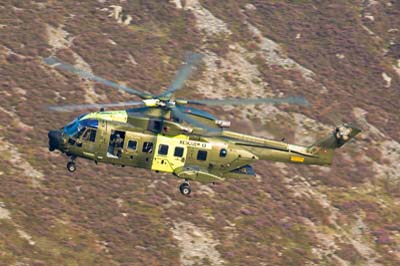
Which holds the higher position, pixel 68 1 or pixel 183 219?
pixel 68 1

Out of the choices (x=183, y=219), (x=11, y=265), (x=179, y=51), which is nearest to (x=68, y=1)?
(x=179, y=51)

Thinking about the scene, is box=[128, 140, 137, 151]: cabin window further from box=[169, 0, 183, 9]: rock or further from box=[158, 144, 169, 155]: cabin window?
box=[169, 0, 183, 9]: rock

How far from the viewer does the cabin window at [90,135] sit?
115ft

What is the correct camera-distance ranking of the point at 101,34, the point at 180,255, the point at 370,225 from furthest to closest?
the point at 101,34, the point at 370,225, the point at 180,255

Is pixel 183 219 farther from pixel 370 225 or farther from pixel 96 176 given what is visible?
pixel 370 225

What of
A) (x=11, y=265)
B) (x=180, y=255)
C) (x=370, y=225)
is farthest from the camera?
(x=370, y=225)

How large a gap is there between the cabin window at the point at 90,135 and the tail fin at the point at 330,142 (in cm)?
1022

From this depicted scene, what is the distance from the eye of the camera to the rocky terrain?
146ft

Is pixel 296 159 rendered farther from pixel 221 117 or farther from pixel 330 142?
pixel 221 117

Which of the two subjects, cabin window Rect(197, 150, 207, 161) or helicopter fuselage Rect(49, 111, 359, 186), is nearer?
helicopter fuselage Rect(49, 111, 359, 186)

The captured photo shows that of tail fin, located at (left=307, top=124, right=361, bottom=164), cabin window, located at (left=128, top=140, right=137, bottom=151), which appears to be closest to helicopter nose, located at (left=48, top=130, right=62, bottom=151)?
cabin window, located at (left=128, top=140, right=137, bottom=151)

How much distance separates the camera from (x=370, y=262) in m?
47.8

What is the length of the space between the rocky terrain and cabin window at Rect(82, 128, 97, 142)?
7.44 metres

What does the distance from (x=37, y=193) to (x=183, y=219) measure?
8446 mm
